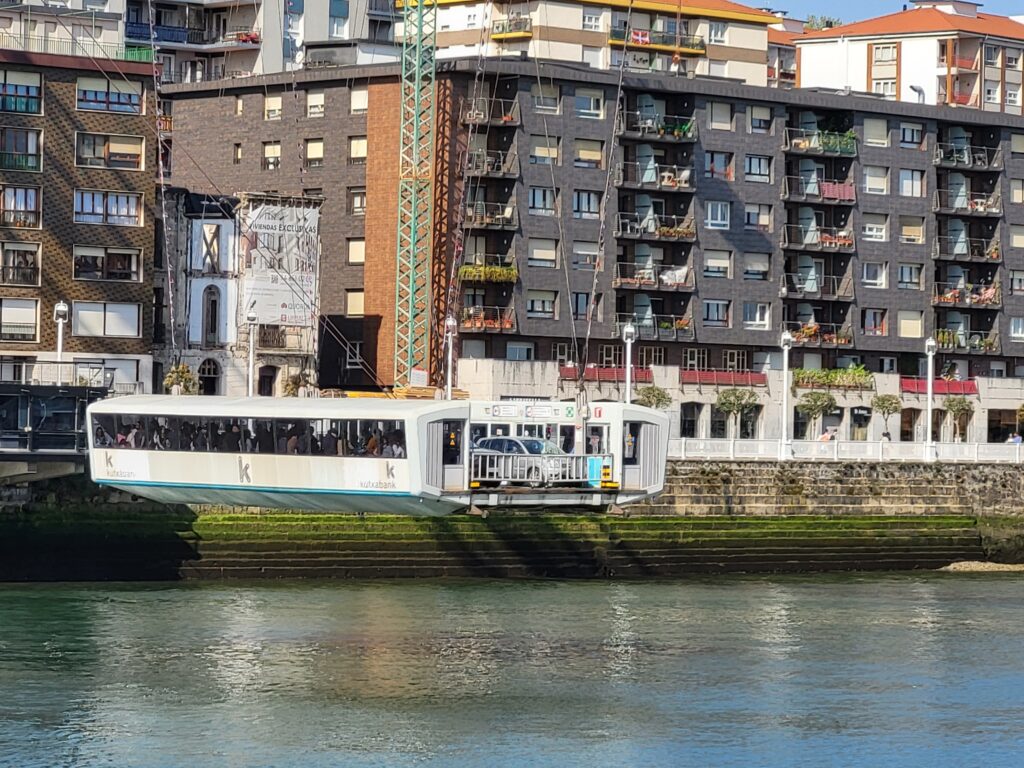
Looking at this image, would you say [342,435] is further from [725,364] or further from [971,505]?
[725,364]

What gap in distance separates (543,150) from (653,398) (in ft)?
44.5

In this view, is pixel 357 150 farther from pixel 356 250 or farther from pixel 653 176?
pixel 653 176

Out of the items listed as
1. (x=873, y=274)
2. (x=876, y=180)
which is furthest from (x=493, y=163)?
(x=873, y=274)

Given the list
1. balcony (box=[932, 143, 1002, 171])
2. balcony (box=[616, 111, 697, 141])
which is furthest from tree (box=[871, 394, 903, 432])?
balcony (box=[616, 111, 697, 141])

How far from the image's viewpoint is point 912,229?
12000 centimetres

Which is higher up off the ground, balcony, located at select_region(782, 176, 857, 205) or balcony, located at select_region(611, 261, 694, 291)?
balcony, located at select_region(782, 176, 857, 205)

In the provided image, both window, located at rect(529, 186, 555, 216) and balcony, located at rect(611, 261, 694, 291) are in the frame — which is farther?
balcony, located at rect(611, 261, 694, 291)

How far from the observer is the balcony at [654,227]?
112125 mm

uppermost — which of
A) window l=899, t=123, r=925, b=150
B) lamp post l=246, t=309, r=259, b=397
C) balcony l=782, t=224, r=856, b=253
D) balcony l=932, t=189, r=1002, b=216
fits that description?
window l=899, t=123, r=925, b=150

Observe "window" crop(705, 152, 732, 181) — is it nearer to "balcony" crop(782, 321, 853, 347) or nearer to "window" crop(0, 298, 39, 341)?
"balcony" crop(782, 321, 853, 347)

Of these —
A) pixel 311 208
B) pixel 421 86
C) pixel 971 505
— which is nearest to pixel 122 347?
pixel 311 208

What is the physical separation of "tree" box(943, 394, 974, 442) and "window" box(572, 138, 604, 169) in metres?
22.9

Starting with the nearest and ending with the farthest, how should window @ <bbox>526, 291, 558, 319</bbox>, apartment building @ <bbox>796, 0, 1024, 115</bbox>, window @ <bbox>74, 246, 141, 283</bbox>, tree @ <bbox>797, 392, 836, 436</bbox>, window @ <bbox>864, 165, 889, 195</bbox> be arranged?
window @ <bbox>74, 246, 141, 283</bbox> < window @ <bbox>526, 291, 558, 319</bbox> < tree @ <bbox>797, 392, 836, 436</bbox> < window @ <bbox>864, 165, 889, 195</bbox> < apartment building @ <bbox>796, 0, 1024, 115</bbox>

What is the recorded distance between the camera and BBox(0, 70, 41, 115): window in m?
94.8
